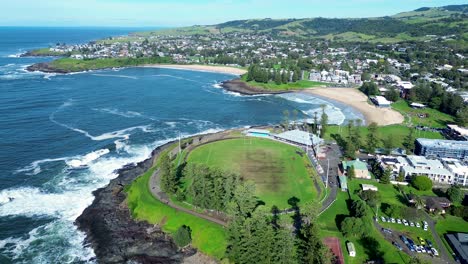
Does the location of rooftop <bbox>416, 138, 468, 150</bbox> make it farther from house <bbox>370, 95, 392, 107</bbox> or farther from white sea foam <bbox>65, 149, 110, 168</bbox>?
white sea foam <bbox>65, 149, 110, 168</bbox>

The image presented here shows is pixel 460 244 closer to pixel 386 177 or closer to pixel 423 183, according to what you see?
pixel 423 183

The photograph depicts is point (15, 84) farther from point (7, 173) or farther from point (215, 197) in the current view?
point (215, 197)

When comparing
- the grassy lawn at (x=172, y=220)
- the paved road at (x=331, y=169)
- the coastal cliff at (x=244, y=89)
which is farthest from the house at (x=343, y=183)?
the coastal cliff at (x=244, y=89)

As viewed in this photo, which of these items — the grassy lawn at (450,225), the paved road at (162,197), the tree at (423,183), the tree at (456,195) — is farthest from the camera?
the tree at (423,183)

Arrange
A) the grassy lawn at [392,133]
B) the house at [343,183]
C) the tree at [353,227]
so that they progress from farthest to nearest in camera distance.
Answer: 1. the grassy lawn at [392,133]
2. the house at [343,183]
3. the tree at [353,227]

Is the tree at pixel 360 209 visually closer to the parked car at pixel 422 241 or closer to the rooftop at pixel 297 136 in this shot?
the parked car at pixel 422 241

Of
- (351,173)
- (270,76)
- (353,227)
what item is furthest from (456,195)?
(270,76)

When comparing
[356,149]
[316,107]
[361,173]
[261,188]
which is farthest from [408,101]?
[261,188]
